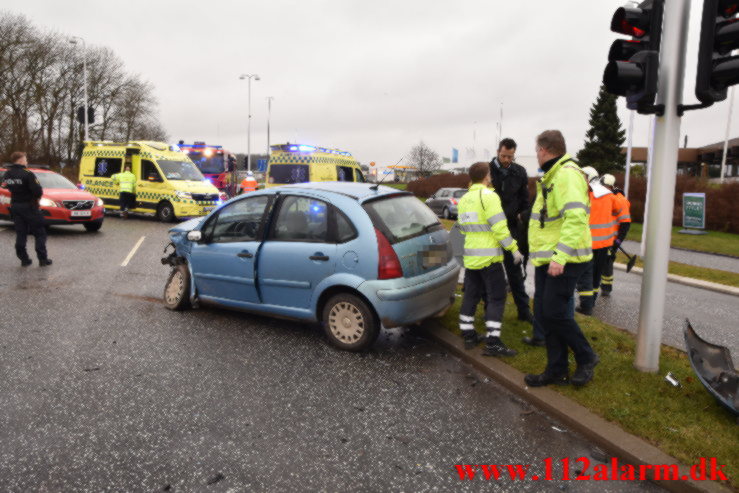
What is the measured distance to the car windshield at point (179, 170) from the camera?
17.2m

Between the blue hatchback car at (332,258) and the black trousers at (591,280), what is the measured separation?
190 centimetres

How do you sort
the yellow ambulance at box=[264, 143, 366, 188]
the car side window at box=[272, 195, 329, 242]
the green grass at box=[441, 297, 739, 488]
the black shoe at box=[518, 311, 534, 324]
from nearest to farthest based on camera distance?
the green grass at box=[441, 297, 739, 488]
the car side window at box=[272, 195, 329, 242]
the black shoe at box=[518, 311, 534, 324]
the yellow ambulance at box=[264, 143, 366, 188]

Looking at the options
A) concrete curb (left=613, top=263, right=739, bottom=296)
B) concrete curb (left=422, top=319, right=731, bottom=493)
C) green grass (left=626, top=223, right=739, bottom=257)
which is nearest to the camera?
concrete curb (left=422, top=319, right=731, bottom=493)

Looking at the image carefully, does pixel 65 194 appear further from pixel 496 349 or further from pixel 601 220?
pixel 601 220

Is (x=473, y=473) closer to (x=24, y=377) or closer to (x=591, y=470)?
(x=591, y=470)

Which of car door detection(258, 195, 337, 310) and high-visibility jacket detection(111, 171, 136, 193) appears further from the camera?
high-visibility jacket detection(111, 171, 136, 193)

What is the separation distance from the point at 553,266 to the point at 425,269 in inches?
59.1

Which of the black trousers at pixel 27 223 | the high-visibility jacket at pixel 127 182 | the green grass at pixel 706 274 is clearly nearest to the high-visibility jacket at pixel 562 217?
the green grass at pixel 706 274

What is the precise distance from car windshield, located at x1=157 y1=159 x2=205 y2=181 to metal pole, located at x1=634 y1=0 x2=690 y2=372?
51.3ft

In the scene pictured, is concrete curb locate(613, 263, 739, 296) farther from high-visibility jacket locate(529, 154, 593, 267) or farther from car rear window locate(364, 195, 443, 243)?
high-visibility jacket locate(529, 154, 593, 267)

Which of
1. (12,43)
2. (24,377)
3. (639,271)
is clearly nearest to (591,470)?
(24,377)

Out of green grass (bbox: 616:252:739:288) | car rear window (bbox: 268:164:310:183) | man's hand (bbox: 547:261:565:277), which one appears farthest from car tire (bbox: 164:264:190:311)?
car rear window (bbox: 268:164:310:183)

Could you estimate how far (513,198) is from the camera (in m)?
5.74

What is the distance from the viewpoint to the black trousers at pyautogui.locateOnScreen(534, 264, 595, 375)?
3.87 m
